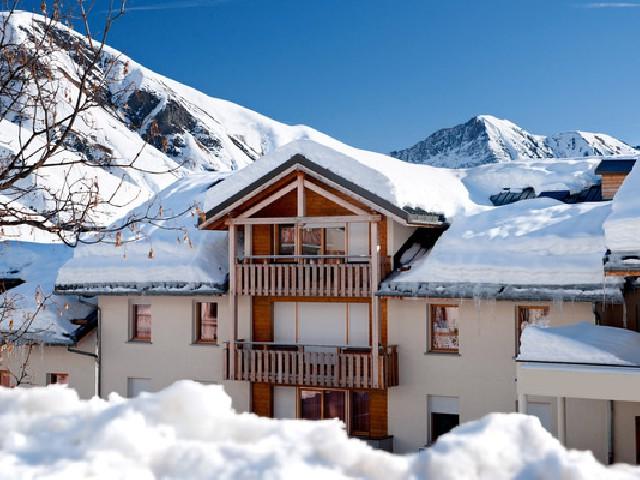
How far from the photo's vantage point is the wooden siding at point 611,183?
26.6 m

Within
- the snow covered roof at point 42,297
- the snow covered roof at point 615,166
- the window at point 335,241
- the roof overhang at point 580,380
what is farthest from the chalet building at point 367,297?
the roof overhang at point 580,380

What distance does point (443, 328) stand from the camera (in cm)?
2328

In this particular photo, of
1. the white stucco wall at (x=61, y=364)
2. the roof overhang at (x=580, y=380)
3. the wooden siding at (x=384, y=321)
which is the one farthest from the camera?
the white stucco wall at (x=61, y=364)

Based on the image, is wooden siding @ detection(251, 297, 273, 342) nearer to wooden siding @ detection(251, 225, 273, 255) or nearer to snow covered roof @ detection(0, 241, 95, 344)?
wooden siding @ detection(251, 225, 273, 255)

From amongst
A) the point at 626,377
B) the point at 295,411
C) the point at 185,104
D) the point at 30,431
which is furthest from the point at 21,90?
the point at 185,104

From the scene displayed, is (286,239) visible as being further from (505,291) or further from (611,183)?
(611,183)

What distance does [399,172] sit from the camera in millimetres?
26359

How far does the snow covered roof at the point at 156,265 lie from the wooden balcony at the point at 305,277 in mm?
1166

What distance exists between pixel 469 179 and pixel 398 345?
10.7 m

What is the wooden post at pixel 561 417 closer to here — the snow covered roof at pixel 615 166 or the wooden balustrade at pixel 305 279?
the wooden balustrade at pixel 305 279

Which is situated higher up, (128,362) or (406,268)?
(406,268)

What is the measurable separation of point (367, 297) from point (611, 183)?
338 inches

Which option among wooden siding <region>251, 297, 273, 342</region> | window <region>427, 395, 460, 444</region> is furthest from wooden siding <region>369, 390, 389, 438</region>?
wooden siding <region>251, 297, 273, 342</region>

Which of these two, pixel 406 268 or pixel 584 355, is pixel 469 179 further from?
pixel 584 355
